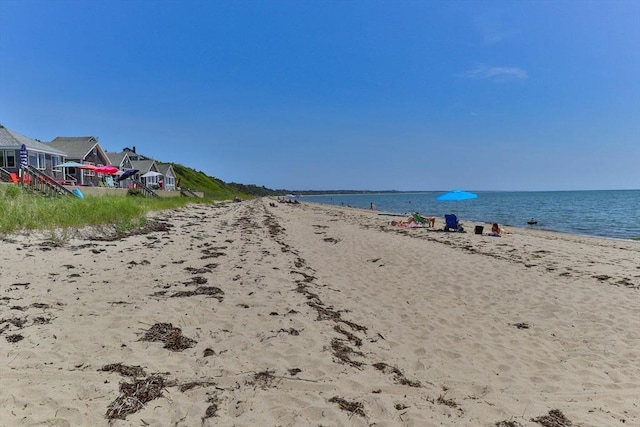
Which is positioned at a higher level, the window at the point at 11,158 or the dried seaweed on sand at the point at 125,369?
the window at the point at 11,158

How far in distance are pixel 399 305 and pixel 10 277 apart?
6.96m

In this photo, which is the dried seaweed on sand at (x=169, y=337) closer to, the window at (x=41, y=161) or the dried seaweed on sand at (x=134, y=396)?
the dried seaweed on sand at (x=134, y=396)

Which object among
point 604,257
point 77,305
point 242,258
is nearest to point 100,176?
point 242,258

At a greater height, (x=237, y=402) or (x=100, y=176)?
(x=100, y=176)

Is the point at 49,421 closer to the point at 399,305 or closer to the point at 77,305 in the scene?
the point at 77,305

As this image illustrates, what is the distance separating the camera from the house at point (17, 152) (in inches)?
1271

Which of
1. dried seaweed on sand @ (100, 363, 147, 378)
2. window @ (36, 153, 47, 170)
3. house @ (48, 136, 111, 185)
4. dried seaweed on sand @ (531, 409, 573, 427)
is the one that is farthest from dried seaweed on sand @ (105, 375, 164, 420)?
house @ (48, 136, 111, 185)

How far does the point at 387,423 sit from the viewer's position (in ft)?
10.5

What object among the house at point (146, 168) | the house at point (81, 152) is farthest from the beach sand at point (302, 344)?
the house at point (146, 168)

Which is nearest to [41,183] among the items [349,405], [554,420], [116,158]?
[349,405]

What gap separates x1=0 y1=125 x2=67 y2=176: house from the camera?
32.3 metres

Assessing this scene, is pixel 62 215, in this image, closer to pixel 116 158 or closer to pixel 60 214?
pixel 60 214

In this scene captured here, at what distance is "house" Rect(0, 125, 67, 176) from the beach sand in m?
30.1

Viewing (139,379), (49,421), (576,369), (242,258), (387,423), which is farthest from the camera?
(242,258)
